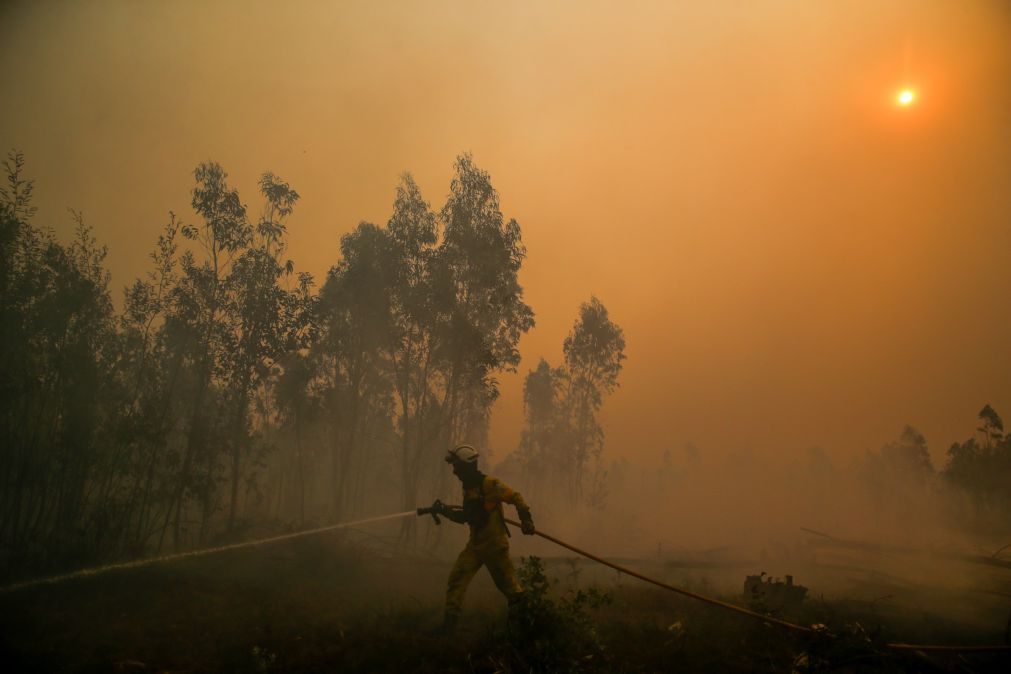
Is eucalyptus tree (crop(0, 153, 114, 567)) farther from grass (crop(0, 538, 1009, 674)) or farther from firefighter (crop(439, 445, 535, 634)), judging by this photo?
firefighter (crop(439, 445, 535, 634))

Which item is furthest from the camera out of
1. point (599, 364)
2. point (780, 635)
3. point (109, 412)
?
point (599, 364)

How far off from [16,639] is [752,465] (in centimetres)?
14458

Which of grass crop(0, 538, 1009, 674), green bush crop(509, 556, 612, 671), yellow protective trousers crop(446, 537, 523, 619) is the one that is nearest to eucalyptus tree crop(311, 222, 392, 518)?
grass crop(0, 538, 1009, 674)

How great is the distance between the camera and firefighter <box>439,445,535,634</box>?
26.5ft

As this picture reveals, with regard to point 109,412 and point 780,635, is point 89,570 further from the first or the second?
point 780,635

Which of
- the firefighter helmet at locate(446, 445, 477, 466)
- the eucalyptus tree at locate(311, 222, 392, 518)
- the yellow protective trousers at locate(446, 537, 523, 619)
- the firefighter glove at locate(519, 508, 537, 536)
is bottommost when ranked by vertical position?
the yellow protective trousers at locate(446, 537, 523, 619)

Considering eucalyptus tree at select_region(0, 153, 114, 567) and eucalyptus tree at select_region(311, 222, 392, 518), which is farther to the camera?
eucalyptus tree at select_region(311, 222, 392, 518)

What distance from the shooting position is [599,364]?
41688mm

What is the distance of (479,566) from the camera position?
8211 mm

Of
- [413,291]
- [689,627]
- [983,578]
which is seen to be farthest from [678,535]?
[689,627]

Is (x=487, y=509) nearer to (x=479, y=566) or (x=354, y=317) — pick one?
(x=479, y=566)

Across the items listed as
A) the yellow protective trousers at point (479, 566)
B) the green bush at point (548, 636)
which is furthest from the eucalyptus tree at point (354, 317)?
the green bush at point (548, 636)

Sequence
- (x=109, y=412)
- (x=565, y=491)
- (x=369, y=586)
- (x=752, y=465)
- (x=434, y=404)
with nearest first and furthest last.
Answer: (x=369, y=586) < (x=109, y=412) < (x=434, y=404) < (x=565, y=491) < (x=752, y=465)

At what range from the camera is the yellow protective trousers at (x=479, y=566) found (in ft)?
26.5
